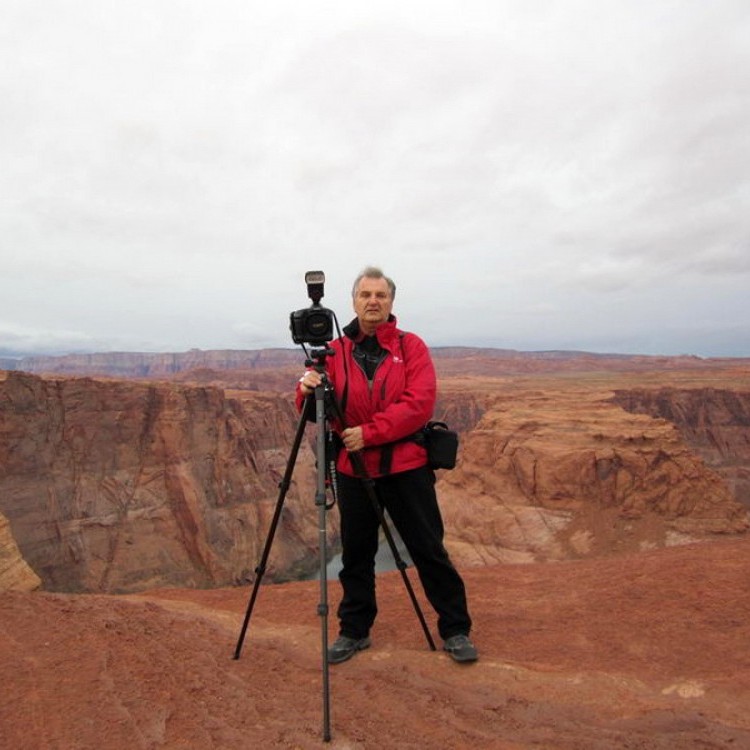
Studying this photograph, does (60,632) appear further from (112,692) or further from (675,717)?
(675,717)

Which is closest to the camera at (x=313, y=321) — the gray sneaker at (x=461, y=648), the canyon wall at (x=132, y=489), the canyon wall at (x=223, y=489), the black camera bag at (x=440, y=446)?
the black camera bag at (x=440, y=446)

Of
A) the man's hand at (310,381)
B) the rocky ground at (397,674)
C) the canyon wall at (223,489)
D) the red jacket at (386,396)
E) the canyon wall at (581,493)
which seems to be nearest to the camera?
the rocky ground at (397,674)

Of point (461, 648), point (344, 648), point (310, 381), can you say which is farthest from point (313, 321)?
point (461, 648)

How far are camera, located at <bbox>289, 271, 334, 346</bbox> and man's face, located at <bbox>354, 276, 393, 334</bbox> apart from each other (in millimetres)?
339

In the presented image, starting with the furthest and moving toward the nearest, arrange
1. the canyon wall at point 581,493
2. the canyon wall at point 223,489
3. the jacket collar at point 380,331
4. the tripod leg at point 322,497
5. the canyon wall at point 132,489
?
1. the canyon wall at point 132,489
2. the canyon wall at point 223,489
3. the canyon wall at point 581,493
4. the jacket collar at point 380,331
5. the tripod leg at point 322,497

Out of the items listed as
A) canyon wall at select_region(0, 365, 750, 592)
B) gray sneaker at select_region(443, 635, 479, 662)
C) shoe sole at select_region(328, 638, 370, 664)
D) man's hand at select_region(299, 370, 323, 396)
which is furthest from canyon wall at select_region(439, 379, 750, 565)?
man's hand at select_region(299, 370, 323, 396)

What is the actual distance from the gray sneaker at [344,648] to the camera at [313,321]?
7.07 feet

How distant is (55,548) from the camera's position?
83.6 ft

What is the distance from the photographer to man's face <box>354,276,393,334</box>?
3656 mm

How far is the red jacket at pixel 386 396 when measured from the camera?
11.3ft

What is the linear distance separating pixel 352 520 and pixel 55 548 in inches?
1086

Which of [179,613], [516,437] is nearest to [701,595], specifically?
[179,613]

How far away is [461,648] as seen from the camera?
3.63 metres

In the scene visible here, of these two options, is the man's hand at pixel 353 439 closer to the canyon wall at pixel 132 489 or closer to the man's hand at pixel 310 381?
the man's hand at pixel 310 381
